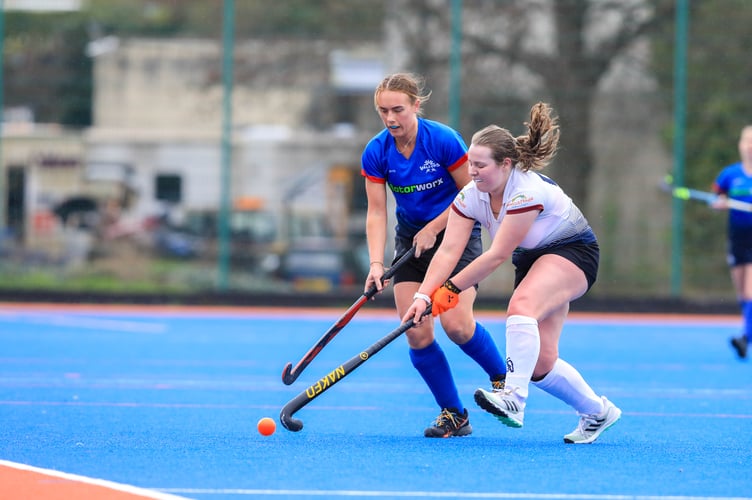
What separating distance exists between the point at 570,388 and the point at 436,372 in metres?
0.72

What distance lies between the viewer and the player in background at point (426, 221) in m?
5.73

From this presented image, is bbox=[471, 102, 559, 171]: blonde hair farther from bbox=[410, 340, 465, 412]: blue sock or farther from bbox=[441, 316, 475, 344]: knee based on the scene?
bbox=[410, 340, 465, 412]: blue sock

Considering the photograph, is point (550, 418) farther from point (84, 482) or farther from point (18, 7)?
point (18, 7)

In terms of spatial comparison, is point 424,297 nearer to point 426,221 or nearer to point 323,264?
point 426,221

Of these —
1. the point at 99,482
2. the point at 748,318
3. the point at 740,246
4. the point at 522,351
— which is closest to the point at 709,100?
the point at 740,246

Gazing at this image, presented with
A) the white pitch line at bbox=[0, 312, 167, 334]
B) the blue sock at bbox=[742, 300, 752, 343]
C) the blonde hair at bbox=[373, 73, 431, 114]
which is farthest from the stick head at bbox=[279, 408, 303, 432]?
the white pitch line at bbox=[0, 312, 167, 334]

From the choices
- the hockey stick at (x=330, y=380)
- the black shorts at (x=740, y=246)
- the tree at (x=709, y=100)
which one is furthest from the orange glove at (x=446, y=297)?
the tree at (x=709, y=100)

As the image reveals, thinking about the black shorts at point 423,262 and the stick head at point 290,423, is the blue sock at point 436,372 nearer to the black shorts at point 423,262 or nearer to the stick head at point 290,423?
the black shorts at point 423,262

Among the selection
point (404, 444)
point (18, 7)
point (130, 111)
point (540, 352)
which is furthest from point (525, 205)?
point (18, 7)

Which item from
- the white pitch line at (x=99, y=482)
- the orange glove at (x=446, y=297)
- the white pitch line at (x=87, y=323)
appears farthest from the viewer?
the white pitch line at (x=87, y=323)

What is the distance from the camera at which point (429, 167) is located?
18.9ft

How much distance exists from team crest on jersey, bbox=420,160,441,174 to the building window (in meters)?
11.2

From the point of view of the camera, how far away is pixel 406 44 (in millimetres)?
16469

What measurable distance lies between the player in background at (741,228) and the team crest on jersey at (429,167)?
191 inches
